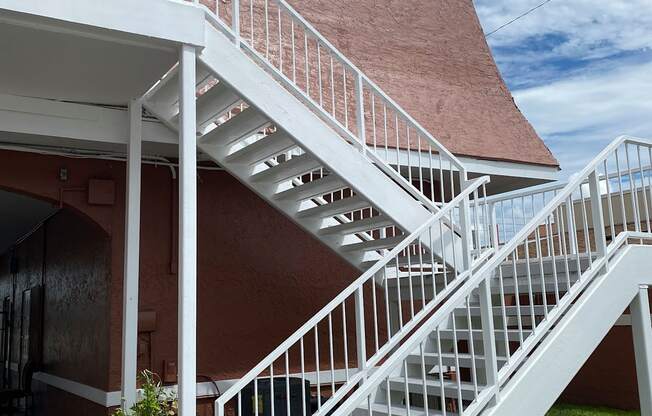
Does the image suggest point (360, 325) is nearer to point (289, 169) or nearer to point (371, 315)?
point (289, 169)

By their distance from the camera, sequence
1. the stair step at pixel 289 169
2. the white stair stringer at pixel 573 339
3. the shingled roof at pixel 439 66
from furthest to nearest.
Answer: the shingled roof at pixel 439 66 → the stair step at pixel 289 169 → the white stair stringer at pixel 573 339

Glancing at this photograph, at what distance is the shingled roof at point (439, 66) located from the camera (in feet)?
28.6

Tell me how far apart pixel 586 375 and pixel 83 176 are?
804 centimetres

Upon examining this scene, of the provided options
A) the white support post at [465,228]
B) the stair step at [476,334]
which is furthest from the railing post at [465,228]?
the stair step at [476,334]

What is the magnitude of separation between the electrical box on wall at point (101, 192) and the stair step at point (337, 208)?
1.90 meters

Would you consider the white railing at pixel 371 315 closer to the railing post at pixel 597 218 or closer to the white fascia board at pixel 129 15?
the railing post at pixel 597 218

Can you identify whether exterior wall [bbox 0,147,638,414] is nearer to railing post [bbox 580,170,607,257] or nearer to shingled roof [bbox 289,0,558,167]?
shingled roof [bbox 289,0,558,167]

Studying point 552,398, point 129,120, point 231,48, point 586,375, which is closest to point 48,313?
point 129,120

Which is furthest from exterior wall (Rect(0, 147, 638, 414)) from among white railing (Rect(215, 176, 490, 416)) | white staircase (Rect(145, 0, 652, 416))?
white staircase (Rect(145, 0, 652, 416))

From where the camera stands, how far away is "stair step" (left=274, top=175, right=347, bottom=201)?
18.6ft

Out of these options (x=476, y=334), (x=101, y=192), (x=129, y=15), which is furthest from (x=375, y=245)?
(x=129, y=15)

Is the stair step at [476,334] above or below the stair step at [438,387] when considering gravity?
above

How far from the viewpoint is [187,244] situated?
171 inches

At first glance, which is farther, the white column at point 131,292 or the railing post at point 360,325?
the white column at point 131,292
